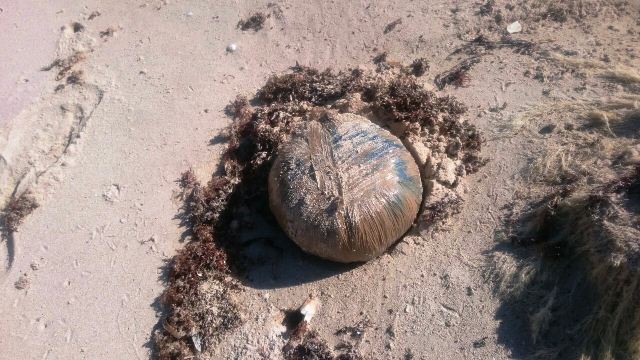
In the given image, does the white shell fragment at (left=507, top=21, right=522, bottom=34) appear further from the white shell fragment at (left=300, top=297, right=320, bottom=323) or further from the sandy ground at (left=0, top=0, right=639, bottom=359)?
the white shell fragment at (left=300, top=297, right=320, bottom=323)

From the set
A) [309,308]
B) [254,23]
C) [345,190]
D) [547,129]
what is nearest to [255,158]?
[345,190]

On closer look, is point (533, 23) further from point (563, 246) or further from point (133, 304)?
point (133, 304)

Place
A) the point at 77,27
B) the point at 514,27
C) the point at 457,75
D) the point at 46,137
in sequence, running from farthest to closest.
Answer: the point at 77,27 → the point at 46,137 → the point at 514,27 → the point at 457,75

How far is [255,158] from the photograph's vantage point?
269 inches

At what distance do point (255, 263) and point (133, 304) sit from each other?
1469mm

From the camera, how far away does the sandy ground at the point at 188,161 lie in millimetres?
5789

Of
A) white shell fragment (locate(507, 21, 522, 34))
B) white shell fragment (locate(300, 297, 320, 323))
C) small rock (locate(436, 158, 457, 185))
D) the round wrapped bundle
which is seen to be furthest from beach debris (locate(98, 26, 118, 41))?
white shell fragment (locate(507, 21, 522, 34))

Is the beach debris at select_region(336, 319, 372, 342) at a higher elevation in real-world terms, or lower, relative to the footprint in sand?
lower

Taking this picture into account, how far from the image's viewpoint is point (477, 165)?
6.45m

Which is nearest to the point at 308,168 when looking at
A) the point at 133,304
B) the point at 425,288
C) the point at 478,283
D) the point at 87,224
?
the point at 425,288

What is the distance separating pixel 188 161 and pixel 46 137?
2380 mm

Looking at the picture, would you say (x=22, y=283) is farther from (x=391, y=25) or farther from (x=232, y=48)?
(x=391, y=25)

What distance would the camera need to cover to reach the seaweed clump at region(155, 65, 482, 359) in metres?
5.88

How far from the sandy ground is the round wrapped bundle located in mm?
488
